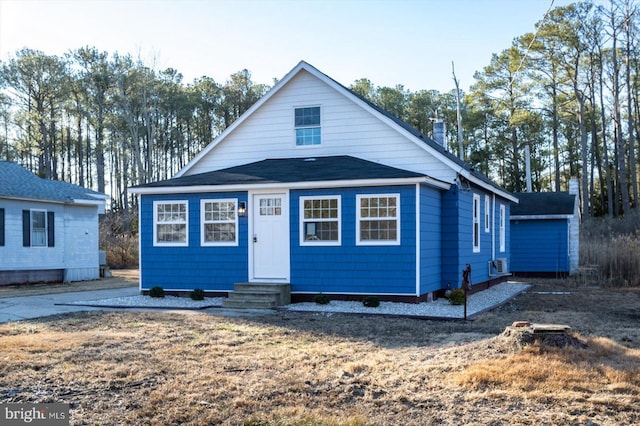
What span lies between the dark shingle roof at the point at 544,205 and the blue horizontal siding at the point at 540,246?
37 centimetres

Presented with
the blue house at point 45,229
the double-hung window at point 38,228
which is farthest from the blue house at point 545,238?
the double-hung window at point 38,228

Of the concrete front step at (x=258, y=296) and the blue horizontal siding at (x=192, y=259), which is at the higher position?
the blue horizontal siding at (x=192, y=259)

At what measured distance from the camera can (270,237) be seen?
14375mm

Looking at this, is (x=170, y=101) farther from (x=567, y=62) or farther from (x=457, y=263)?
(x=457, y=263)

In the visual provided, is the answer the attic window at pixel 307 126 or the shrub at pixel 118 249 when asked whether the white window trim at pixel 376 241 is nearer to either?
the attic window at pixel 307 126

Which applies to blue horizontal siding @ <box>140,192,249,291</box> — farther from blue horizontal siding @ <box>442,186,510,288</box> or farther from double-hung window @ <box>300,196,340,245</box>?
blue horizontal siding @ <box>442,186,510,288</box>

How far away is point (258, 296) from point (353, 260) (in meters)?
2.16

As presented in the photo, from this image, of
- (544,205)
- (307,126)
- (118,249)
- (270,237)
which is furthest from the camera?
(118,249)

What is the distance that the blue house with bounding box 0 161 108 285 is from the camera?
1928cm

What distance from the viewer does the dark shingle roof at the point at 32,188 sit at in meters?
19.4

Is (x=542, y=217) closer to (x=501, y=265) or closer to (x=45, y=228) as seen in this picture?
(x=501, y=265)

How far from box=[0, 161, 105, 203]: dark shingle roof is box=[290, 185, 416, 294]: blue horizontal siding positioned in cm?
990

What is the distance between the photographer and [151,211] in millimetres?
15375

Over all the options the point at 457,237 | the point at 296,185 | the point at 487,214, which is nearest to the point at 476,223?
the point at 487,214
